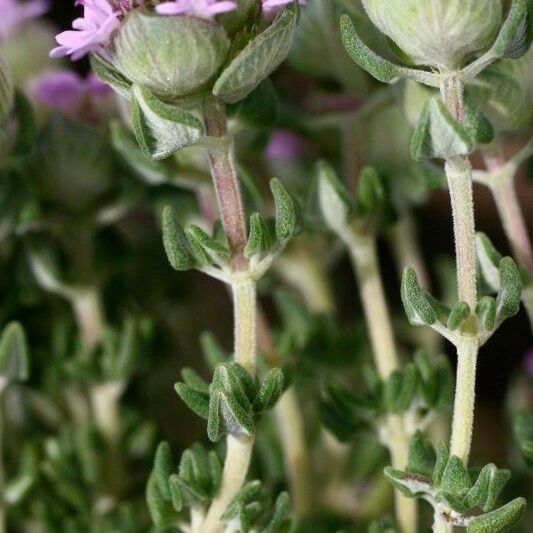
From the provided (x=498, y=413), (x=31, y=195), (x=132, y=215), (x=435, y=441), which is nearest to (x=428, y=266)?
(x=498, y=413)

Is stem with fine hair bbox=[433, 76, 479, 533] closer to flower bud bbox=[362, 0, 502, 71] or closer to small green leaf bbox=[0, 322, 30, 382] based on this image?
flower bud bbox=[362, 0, 502, 71]

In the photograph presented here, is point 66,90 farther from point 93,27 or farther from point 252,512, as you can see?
point 252,512

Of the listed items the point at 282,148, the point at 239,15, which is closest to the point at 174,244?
the point at 239,15

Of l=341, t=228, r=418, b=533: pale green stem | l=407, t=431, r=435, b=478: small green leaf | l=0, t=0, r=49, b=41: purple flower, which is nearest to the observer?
l=407, t=431, r=435, b=478: small green leaf

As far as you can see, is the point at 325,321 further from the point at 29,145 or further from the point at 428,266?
the point at 428,266

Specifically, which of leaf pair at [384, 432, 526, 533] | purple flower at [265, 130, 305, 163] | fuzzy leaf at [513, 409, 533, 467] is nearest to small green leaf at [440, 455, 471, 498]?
leaf pair at [384, 432, 526, 533]

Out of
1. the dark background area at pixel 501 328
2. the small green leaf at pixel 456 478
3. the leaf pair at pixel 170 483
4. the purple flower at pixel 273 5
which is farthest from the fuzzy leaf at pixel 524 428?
the dark background area at pixel 501 328
